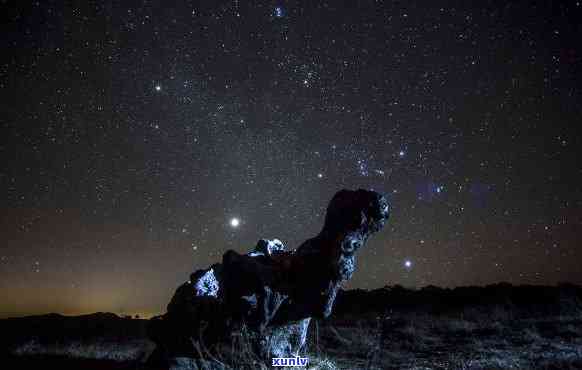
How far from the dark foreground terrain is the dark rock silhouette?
823 mm

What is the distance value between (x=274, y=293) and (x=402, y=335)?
10.7 meters

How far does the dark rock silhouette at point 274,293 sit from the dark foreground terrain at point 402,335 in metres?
0.82

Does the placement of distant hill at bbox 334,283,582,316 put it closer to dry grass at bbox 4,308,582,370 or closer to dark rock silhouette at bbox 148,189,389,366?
dry grass at bbox 4,308,582,370

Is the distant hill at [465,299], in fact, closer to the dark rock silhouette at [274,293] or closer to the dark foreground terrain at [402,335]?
the dark foreground terrain at [402,335]

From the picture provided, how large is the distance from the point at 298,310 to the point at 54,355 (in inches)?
505

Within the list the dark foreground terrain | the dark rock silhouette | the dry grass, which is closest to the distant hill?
the dark foreground terrain

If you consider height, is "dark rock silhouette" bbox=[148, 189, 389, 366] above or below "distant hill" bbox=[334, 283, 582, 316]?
above

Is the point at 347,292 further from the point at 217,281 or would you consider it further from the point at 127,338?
the point at 217,281

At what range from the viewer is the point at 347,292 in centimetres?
3569

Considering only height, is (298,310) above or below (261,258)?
below

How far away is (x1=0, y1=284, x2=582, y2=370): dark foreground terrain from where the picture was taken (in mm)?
12609

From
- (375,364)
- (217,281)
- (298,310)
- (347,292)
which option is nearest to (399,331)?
(375,364)

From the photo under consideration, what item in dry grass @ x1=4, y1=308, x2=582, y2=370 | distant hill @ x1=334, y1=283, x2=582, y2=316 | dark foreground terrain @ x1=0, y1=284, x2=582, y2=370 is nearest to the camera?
dry grass @ x1=4, y1=308, x2=582, y2=370

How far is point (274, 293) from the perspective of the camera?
11938mm
